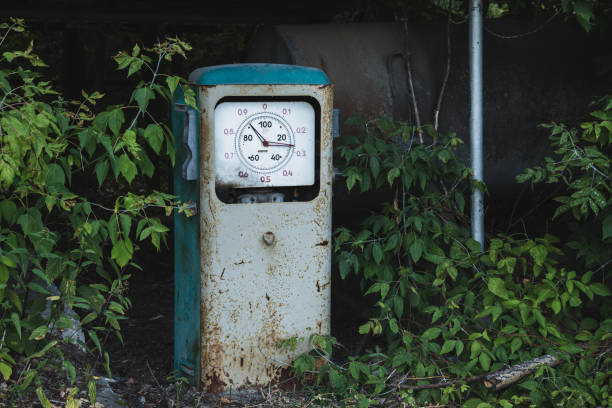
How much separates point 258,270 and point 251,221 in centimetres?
20

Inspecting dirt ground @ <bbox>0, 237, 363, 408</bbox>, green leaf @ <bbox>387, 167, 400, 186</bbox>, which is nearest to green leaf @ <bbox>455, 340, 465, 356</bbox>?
dirt ground @ <bbox>0, 237, 363, 408</bbox>

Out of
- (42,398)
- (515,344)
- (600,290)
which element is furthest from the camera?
(600,290)

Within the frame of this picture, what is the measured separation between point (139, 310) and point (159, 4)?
2546 millimetres

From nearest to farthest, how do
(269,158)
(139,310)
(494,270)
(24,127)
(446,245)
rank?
(24,127) → (269,158) → (494,270) → (446,245) → (139,310)

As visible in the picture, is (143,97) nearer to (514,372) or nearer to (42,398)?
(42,398)

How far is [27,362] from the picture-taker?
272 centimetres

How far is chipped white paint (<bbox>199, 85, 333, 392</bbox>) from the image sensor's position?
2.99 meters

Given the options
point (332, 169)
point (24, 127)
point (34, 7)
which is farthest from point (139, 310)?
point (34, 7)

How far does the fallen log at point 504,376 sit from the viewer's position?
296 centimetres

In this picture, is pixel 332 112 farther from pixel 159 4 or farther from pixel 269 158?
pixel 159 4

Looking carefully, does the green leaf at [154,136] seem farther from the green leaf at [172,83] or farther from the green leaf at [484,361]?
the green leaf at [484,361]

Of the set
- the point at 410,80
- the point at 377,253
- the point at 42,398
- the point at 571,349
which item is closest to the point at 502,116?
the point at 410,80

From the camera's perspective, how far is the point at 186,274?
3.16 m

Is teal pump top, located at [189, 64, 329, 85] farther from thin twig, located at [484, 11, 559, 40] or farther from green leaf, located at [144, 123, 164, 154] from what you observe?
thin twig, located at [484, 11, 559, 40]
